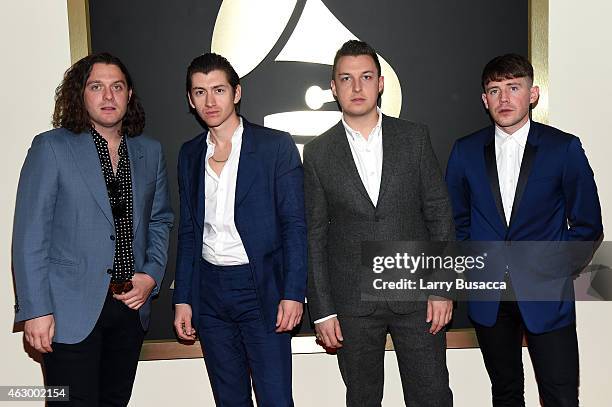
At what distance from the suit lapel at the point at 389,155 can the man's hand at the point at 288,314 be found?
1.84ft

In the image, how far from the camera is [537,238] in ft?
8.27

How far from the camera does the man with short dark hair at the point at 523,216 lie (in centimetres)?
249

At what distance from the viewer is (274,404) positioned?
8.07ft

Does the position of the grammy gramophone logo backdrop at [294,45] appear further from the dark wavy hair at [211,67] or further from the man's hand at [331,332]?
the man's hand at [331,332]

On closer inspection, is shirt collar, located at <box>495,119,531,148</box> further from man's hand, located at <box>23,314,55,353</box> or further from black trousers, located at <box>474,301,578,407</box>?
man's hand, located at <box>23,314,55,353</box>

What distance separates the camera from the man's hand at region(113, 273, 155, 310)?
243 cm

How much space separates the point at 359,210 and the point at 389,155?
27cm

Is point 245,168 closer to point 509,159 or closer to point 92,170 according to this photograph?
point 92,170

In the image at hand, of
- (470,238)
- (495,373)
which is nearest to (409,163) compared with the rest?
(470,238)

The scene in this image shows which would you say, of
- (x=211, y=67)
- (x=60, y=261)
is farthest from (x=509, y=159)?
(x=60, y=261)

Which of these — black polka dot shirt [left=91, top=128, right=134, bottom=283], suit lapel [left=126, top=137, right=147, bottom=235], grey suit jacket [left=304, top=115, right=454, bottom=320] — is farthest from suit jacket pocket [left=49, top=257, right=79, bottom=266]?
grey suit jacket [left=304, top=115, right=454, bottom=320]

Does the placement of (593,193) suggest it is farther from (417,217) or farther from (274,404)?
(274,404)

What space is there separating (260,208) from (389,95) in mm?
1079

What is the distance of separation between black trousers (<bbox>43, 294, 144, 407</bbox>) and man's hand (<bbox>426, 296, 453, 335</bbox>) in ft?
4.07
